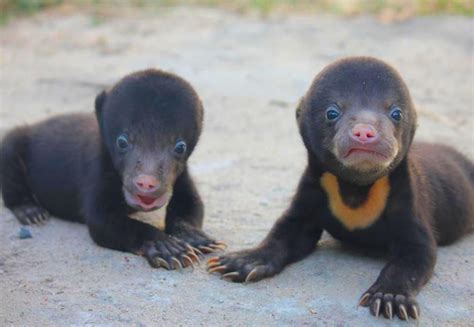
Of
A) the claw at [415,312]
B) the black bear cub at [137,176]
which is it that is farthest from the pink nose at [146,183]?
the claw at [415,312]

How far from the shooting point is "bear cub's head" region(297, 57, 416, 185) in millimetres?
5348

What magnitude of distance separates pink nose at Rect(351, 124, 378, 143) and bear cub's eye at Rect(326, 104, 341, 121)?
330 mm

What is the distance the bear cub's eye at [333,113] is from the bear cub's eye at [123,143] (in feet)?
4.21

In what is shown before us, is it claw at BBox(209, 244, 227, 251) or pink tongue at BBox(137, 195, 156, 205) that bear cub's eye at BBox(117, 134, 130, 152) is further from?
claw at BBox(209, 244, 227, 251)

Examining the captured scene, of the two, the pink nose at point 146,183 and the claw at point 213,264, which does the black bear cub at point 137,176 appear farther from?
the claw at point 213,264

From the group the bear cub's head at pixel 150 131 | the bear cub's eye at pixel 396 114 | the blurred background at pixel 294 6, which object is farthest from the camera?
the blurred background at pixel 294 6

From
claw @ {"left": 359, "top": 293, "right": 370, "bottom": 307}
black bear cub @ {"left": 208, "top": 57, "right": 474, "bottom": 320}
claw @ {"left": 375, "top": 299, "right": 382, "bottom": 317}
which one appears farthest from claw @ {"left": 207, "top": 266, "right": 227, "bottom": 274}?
claw @ {"left": 375, "top": 299, "right": 382, "bottom": 317}

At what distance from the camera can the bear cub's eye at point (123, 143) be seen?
6.16 m

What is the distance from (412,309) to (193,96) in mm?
2043

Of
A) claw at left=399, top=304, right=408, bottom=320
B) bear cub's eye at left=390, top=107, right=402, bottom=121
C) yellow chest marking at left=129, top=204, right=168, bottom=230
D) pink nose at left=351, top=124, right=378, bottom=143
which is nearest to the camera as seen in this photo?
claw at left=399, top=304, right=408, bottom=320

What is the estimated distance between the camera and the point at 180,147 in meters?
6.24

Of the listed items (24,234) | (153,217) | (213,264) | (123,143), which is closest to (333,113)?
(213,264)

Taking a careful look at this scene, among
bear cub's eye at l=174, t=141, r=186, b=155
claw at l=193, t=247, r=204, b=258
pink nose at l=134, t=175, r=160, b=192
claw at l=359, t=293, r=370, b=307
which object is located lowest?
claw at l=193, t=247, r=204, b=258

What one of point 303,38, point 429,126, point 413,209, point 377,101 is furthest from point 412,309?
point 303,38
